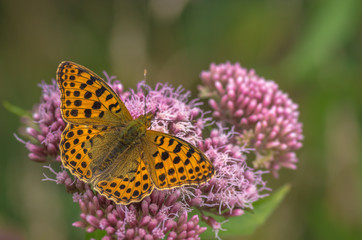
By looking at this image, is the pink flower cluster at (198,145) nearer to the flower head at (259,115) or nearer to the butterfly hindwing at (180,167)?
the flower head at (259,115)

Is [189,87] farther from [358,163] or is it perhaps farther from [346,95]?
[358,163]

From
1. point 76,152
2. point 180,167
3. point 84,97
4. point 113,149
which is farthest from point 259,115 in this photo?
point 76,152

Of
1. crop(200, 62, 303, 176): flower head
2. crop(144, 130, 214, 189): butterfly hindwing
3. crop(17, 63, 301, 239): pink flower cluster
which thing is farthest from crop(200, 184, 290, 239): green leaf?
crop(144, 130, 214, 189): butterfly hindwing

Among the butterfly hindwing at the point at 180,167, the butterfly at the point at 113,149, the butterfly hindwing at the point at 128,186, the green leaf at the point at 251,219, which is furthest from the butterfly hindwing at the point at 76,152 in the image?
the green leaf at the point at 251,219

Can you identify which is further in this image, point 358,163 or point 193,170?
point 358,163

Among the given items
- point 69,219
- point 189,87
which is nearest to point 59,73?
point 69,219

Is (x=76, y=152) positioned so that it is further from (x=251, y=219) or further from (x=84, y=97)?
(x=251, y=219)

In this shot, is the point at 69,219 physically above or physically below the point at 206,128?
below
